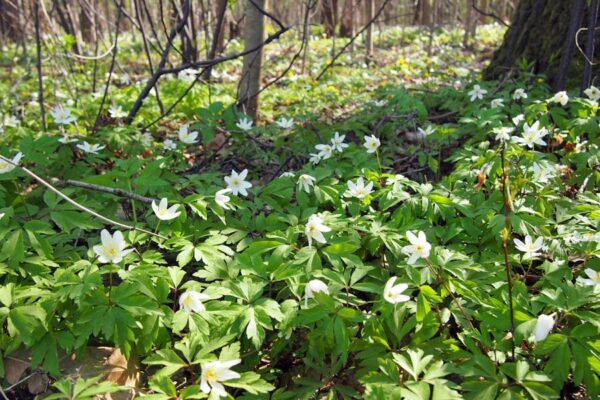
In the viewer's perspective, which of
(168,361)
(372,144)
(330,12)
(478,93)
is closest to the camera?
(168,361)

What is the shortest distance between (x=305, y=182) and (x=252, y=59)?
7.90ft

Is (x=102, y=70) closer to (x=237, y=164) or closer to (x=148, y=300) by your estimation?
(x=237, y=164)

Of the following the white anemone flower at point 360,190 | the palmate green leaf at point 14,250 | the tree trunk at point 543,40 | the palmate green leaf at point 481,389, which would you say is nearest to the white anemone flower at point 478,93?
the tree trunk at point 543,40

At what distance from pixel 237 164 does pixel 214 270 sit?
1842 millimetres

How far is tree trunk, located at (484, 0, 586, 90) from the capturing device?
3.76m

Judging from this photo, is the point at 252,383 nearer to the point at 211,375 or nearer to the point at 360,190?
the point at 211,375

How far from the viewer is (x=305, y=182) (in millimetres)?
2406

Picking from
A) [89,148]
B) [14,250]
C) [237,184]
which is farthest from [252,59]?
[14,250]

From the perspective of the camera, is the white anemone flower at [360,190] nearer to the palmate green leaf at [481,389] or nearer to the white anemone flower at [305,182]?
the white anemone flower at [305,182]

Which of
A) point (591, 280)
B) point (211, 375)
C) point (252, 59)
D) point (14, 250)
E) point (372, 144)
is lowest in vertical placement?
point (211, 375)

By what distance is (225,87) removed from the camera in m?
6.73

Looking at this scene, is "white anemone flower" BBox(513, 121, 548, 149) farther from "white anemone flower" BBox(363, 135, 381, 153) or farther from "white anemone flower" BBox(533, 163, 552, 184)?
"white anemone flower" BBox(363, 135, 381, 153)

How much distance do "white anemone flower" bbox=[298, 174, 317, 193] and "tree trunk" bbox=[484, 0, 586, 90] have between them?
8.40ft

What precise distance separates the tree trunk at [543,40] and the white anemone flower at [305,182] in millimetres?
2560
